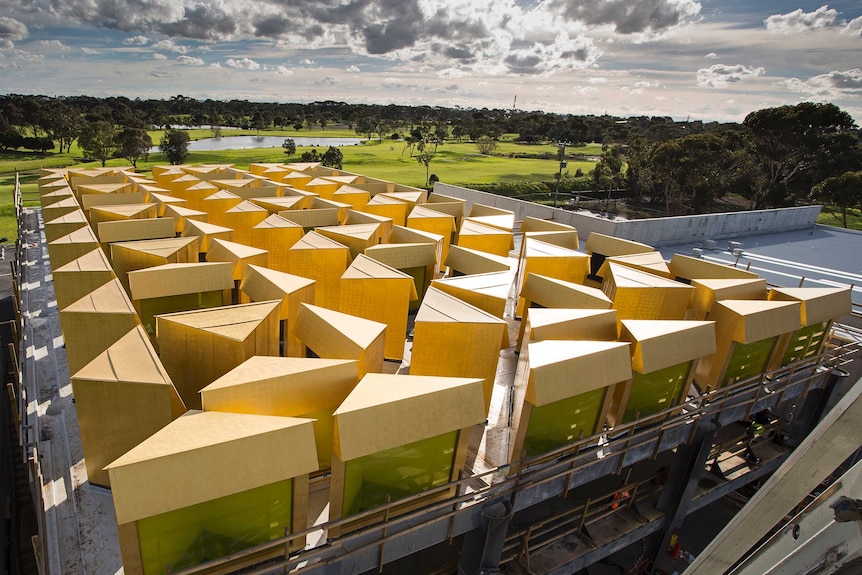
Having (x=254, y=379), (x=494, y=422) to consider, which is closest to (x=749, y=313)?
(x=494, y=422)

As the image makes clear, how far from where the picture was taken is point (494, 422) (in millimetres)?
10195

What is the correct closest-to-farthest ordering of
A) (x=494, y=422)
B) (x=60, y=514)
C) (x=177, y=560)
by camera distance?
(x=177, y=560)
(x=60, y=514)
(x=494, y=422)

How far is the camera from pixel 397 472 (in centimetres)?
703

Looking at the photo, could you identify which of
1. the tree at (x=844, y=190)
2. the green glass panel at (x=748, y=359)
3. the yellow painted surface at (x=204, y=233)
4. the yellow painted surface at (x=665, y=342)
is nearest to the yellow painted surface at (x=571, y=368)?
the yellow painted surface at (x=665, y=342)

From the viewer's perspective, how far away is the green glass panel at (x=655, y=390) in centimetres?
953

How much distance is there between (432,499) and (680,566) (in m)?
9.97

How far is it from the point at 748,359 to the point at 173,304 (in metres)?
13.7

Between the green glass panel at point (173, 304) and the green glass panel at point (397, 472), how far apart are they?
6.73m

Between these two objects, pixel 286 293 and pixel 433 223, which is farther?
pixel 433 223

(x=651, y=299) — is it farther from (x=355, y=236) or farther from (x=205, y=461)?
(x=205, y=461)

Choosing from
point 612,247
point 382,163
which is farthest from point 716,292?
point 382,163

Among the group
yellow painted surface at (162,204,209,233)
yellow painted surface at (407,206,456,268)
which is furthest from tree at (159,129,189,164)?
yellow painted surface at (407,206,456,268)

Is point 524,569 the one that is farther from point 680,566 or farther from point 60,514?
point 60,514

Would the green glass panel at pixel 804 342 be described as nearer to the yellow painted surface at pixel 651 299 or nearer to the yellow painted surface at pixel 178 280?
the yellow painted surface at pixel 651 299
